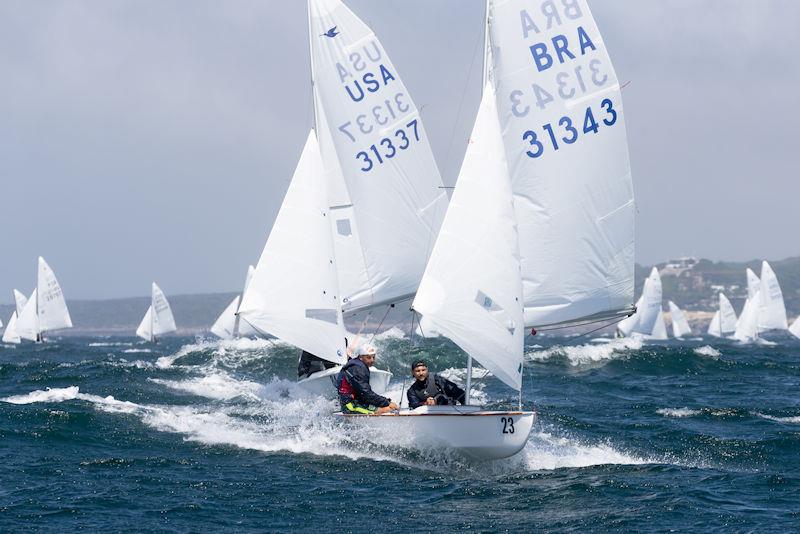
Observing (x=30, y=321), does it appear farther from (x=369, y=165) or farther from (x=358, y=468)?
(x=358, y=468)

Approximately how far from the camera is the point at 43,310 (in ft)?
206

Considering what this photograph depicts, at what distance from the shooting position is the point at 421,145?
81.8ft

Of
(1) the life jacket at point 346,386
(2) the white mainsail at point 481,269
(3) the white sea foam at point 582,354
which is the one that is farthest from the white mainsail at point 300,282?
(3) the white sea foam at point 582,354

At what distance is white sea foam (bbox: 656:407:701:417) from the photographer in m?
21.1

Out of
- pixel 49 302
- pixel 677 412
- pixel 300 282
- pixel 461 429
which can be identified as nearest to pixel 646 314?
pixel 49 302

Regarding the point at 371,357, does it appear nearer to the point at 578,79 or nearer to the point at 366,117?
the point at 578,79

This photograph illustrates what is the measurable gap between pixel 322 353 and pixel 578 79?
7812 mm

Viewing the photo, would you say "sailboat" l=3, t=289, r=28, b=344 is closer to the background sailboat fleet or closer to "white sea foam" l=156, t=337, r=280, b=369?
"white sea foam" l=156, t=337, r=280, b=369

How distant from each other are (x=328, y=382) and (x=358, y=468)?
22.8 ft

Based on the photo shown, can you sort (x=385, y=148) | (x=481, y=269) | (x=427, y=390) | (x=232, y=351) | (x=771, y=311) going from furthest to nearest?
(x=771, y=311) → (x=232, y=351) → (x=385, y=148) → (x=427, y=390) → (x=481, y=269)

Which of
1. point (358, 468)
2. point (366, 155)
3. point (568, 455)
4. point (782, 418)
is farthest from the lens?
point (366, 155)

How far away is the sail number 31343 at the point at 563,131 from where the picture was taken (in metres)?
16.9

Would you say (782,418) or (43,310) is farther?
(43,310)

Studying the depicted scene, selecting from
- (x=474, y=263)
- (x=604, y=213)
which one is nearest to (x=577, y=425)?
(x=604, y=213)
